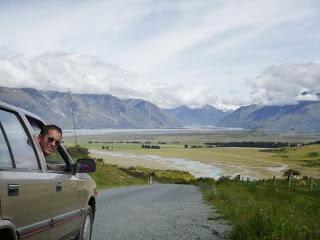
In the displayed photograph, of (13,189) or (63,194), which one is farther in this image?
(63,194)

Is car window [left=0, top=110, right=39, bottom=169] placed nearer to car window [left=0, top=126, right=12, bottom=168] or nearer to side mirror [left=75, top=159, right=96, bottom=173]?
car window [left=0, top=126, right=12, bottom=168]

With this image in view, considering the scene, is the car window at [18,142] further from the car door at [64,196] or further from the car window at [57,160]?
the car window at [57,160]

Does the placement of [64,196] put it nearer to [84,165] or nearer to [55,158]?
[84,165]

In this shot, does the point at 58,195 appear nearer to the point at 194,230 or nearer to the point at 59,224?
the point at 59,224

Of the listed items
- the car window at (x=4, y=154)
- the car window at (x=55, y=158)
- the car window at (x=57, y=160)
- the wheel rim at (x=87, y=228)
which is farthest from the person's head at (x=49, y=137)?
the car window at (x=4, y=154)

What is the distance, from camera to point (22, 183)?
4824 millimetres

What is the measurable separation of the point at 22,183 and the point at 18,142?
2.38 feet

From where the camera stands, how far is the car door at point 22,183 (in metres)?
4.54

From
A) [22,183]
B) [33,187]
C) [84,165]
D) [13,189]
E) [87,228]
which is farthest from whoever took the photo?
[87,228]

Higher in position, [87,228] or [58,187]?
[58,187]

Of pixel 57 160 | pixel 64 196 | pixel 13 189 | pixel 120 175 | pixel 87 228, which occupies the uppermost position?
pixel 57 160

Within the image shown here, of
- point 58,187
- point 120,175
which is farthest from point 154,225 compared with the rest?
point 120,175

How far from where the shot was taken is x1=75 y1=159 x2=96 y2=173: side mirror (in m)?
7.30

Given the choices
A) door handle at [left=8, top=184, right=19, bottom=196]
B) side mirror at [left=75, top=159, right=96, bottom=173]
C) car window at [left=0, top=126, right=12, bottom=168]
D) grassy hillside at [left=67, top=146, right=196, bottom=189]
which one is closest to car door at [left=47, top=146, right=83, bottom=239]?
side mirror at [left=75, top=159, right=96, bottom=173]
